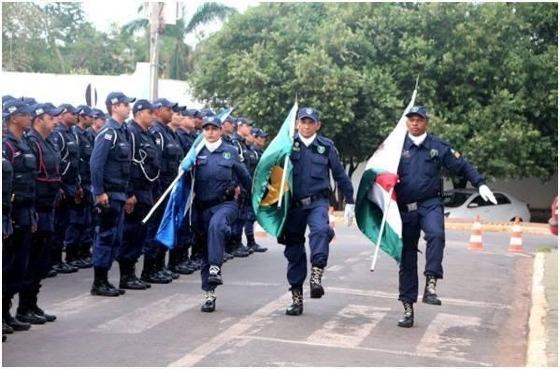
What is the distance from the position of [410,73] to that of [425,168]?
69.9ft

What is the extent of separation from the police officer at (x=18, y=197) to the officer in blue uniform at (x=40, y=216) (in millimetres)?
409

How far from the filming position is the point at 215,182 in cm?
1087

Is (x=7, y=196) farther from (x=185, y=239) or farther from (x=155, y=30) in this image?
(x=155, y=30)

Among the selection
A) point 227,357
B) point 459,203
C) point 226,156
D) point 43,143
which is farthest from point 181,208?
point 459,203

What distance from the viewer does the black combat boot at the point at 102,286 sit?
11305 millimetres

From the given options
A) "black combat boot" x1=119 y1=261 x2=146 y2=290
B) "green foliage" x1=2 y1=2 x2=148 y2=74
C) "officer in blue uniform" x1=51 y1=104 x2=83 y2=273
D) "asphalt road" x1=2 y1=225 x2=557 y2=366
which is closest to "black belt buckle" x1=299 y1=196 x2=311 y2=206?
"asphalt road" x1=2 y1=225 x2=557 y2=366

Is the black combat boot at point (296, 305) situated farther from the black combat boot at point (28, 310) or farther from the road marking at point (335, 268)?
the road marking at point (335, 268)

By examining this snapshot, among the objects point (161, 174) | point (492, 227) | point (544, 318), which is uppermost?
point (161, 174)

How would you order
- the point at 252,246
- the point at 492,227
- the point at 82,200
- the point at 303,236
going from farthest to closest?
1. the point at 492,227
2. the point at 252,246
3. the point at 82,200
4. the point at 303,236

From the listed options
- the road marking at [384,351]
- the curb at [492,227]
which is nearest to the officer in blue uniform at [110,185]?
the road marking at [384,351]

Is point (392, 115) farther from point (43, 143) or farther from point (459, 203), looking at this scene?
point (43, 143)

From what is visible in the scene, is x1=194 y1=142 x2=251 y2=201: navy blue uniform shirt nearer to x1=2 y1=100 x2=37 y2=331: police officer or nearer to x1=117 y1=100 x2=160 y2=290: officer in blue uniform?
x1=117 y1=100 x2=160 y2=290: officer in blue uniform

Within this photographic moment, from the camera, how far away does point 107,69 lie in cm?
6331

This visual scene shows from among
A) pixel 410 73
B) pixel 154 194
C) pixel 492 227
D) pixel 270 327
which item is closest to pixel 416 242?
pixel 270 327
